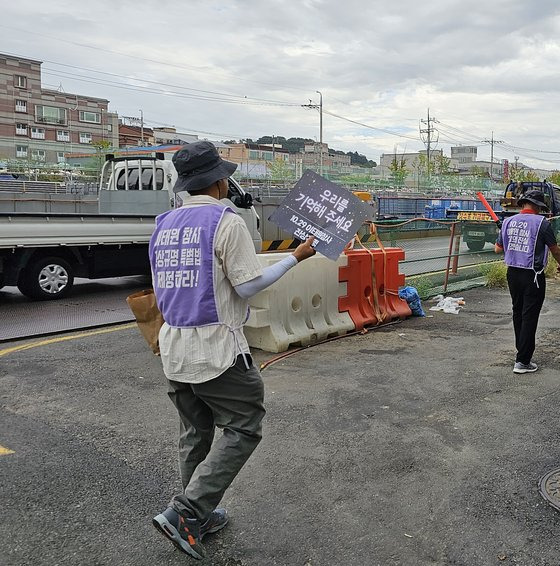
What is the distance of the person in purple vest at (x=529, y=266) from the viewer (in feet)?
20.5

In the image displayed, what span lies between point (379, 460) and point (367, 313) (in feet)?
13.6

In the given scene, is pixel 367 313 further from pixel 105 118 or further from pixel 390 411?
pixel 105 118

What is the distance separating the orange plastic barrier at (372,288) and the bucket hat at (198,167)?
16.4ft

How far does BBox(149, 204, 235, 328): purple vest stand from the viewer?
2.85m

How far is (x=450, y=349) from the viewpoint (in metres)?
7.21

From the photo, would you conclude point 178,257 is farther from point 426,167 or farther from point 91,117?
point 91,117

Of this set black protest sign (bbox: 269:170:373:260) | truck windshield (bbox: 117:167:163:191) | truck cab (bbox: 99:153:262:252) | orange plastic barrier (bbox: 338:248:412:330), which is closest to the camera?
black protest sign (bbox: 269:170:373:260)

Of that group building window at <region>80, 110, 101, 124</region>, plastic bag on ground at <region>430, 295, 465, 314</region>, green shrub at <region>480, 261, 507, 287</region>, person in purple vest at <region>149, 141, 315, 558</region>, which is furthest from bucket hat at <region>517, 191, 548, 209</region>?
building window at <region>80, 110, 101, 124</region>

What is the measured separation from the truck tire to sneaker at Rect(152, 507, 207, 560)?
7.82 metres

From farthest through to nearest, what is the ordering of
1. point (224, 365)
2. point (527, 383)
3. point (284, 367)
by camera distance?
point (284, 367), point (527, 383), point (224, 365)

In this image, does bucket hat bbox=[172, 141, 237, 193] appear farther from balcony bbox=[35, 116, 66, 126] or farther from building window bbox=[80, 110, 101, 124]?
building window bbox=[80, 110, 101, 124]

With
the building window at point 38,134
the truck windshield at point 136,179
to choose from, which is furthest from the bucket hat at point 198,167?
the building window at point 38,134

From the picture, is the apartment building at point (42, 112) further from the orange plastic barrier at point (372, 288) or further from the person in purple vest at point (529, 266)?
the person in purple vest at point (529, 266)

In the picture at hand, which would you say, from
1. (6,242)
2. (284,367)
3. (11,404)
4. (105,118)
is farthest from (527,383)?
(105,118)
